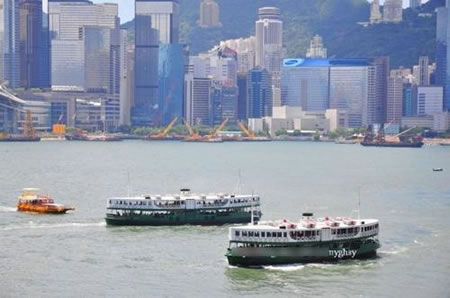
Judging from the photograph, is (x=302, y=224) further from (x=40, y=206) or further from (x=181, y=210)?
(x=40, y=206)

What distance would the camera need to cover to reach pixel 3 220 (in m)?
61.5

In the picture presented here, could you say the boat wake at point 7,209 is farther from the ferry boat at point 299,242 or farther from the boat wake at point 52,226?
the ferry boat at point 299,242

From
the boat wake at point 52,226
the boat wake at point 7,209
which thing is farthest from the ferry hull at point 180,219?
the boat wake at point 7,209

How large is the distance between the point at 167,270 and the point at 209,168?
64753 mm

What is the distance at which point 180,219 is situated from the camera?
200 ft

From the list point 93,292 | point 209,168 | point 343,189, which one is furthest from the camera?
point 209,168

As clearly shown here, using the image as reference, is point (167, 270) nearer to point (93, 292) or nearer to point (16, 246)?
point (93, 292)

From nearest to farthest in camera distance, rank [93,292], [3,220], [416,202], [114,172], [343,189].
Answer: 1. [93,292]
2. [3,220]
3. [416,202]
4. [343,189]
5. [114,172]

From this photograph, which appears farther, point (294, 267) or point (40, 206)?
point (40, 206)

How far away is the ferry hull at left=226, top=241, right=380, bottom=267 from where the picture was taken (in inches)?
1877

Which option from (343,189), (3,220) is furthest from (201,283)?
(343,189)

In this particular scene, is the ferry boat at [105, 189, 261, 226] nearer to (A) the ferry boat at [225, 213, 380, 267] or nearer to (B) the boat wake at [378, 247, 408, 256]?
(B) the boat wake at [378, 247, 408, 256]

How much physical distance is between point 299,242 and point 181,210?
13.5 meters

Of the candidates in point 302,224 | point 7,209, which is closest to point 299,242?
point 302,224
